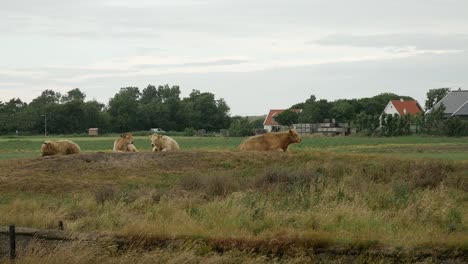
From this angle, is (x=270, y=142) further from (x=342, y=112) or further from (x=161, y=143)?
(x=342, y=112)

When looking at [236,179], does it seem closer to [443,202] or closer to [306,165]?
[306,165]

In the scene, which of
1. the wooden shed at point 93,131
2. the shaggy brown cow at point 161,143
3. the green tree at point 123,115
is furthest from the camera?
the green tree at point 123,115

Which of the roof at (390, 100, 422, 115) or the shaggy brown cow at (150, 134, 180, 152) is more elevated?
the roof at (390, 100, 422, 115)

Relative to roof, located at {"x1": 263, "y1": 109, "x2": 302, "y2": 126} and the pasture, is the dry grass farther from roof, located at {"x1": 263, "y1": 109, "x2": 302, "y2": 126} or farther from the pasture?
roof, located at {"x1": 263, "y1": 109, "x2": 302, "y2": 126}

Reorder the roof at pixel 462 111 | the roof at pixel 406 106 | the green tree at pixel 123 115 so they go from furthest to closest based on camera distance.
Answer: the green tree at pixel 123 115 → the roof at pixel 406 106 → the roof at pixel 462 111

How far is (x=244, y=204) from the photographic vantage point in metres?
16.3

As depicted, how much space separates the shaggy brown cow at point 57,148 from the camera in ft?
100

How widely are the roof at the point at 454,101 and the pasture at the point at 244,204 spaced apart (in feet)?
242

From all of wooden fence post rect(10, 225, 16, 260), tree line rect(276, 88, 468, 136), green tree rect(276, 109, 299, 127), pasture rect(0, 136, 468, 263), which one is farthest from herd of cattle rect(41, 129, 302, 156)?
green tree rect(276, 109, 299, 127)

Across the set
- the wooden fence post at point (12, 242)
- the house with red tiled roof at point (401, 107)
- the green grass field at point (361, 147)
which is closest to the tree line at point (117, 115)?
the house with red tiled roof at point (401, 107)

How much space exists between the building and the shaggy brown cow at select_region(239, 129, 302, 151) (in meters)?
66.4

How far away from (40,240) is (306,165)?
15.5 m

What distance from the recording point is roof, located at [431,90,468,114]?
97.2m

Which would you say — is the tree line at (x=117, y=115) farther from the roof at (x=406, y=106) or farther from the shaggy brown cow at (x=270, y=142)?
the shaggy brown cow at (x=270, y=142)
